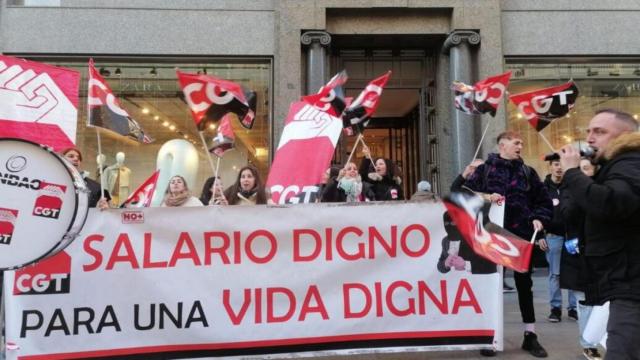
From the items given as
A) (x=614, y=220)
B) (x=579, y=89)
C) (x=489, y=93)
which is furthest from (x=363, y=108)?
(x=579, y=89)

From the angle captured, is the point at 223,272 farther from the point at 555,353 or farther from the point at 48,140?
the point at 555,353

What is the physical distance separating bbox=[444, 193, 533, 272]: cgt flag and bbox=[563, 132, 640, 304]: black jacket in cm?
106

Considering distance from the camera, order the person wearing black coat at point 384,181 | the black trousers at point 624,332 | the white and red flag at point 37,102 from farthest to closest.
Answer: the person wearing black coat at point 384,181
the white and red flag at point 37,102
the black trousers at point 624,332

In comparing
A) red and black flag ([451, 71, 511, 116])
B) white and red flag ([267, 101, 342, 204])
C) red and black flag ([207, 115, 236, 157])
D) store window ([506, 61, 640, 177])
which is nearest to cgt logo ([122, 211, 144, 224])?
red and black flag ([207, 115, 236, 157])

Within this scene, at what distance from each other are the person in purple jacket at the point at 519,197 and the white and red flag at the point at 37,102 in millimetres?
3811

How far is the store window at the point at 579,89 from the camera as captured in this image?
34.7 ft

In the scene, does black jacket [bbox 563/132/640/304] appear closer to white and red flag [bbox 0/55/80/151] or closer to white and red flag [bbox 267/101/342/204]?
white and red flag [bbox 267/101/342/204]

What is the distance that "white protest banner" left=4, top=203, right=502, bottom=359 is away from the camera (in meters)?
4.12

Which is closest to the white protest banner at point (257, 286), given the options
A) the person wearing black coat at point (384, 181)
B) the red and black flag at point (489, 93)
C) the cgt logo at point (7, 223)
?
the cgt logo at point (7, 223)

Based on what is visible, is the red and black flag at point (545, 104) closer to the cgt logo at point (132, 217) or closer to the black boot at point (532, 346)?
the black boot at point (532, 346)

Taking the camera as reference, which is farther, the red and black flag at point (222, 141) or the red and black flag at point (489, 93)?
the red and black flag at point (489, 93)

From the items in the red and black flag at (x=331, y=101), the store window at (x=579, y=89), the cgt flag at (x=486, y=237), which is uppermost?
the store window at (x=579, y=89)

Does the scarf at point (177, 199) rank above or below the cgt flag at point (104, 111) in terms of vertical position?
below

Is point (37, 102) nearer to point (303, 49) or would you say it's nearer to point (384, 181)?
point (384, 181)
